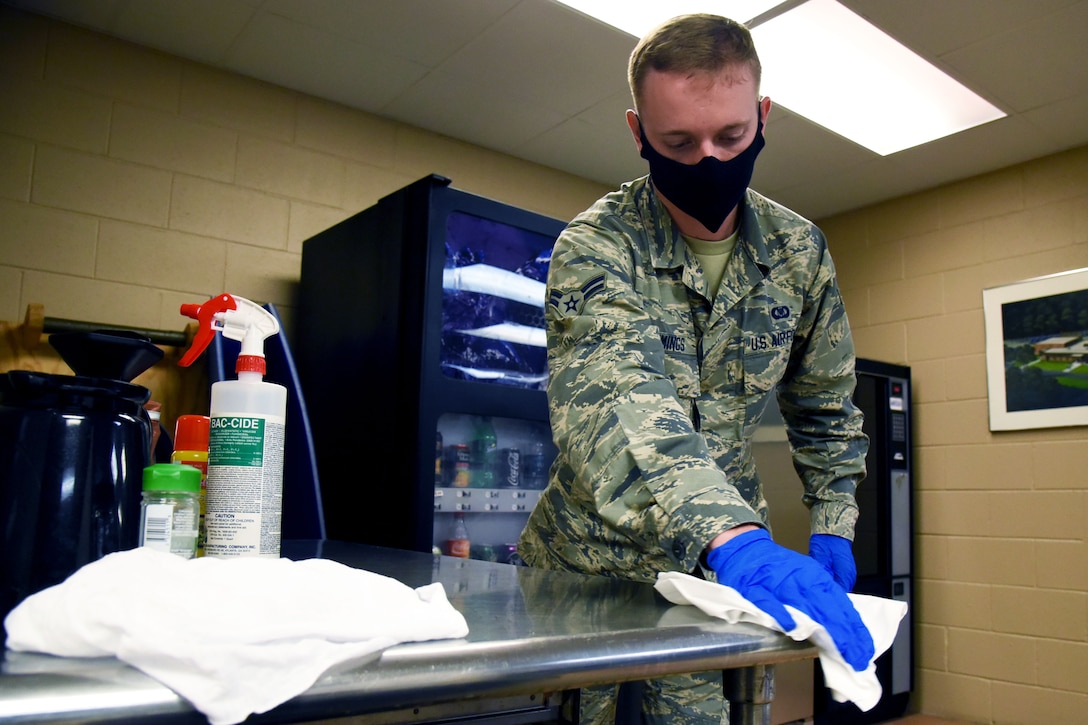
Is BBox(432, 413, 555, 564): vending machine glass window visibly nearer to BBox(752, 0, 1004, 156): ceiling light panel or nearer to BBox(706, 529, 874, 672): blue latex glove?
BBox(752, 0, 1004, 156): ceiling light panel

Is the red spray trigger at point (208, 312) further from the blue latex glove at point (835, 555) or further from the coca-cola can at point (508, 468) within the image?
the coca-cola can at point (508, 468)

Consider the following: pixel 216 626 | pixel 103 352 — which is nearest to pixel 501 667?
pixel 216 626

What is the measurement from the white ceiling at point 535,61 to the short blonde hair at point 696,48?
1393 millimetres

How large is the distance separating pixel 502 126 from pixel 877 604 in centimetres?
302

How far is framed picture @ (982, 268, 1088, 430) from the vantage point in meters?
3.48

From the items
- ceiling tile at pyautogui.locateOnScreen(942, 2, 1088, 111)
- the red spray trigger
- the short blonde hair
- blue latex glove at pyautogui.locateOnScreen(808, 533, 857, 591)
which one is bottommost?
blue latex glove at pyautogui.locateOnScreen(808, 533, 857, 591)

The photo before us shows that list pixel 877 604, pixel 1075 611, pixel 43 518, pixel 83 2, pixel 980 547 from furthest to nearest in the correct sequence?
pixel 980 547
pixel 1075 611
pixel 83 2
pixel 877 604
pixel 43 518

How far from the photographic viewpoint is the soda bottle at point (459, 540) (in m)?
2.71

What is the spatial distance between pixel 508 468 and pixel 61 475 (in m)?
2.37

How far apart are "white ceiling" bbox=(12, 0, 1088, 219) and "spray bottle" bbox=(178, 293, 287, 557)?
2.11 meters

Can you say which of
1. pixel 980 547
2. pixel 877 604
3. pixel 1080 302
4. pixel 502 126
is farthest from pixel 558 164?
pixel 877 604

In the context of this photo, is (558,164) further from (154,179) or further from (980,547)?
(980,547)

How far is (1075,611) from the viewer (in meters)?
3.38

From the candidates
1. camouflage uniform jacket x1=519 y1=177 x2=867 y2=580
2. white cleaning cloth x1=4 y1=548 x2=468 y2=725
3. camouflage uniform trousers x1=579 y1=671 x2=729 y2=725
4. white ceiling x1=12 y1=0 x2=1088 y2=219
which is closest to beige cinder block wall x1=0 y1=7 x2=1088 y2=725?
white ceiling x1=12 y1=0 x2=1088 y2=219
